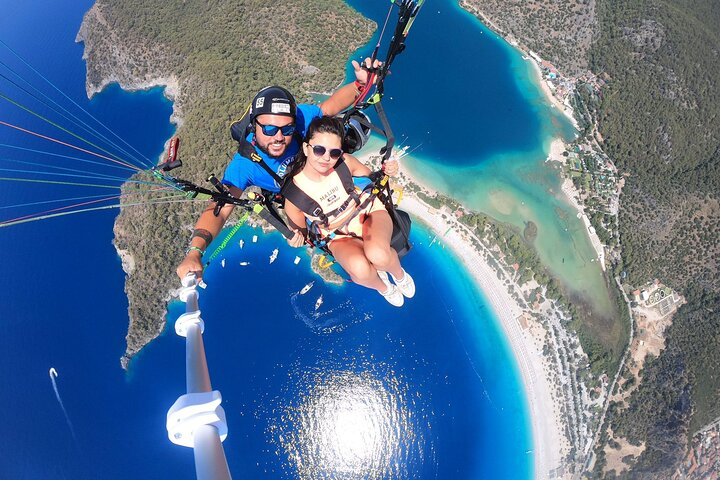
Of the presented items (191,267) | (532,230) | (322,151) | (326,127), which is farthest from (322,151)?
(532,230)

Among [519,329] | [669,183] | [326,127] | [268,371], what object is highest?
[326,127]

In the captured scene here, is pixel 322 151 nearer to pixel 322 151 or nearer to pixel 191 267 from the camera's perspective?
pixel 322 151

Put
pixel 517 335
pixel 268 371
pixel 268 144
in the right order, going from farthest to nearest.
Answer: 1. pixel 517 335
2. pixel 268 371
3. pixel 268 144

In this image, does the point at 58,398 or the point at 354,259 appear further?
the point at 58,398

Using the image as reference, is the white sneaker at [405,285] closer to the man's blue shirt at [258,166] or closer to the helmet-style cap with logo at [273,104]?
the man's blue shirt at [258,166]

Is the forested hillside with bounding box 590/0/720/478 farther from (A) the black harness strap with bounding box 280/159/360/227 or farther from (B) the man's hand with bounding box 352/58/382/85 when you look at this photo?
(B) the man's hand with bounding box 352/58/382/85

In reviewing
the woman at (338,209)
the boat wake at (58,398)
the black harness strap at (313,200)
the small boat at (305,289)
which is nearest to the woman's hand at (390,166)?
the woman at (338,209)

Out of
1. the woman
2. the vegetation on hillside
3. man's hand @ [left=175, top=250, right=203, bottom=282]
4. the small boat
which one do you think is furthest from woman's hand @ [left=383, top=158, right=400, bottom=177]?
the vegetation on hillside
